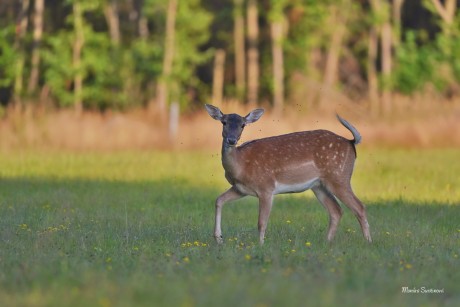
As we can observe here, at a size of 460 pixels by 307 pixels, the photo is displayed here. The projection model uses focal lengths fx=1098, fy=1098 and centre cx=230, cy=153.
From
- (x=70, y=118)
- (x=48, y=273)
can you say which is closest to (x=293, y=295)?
(x=48, y=273)

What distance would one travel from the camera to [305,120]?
29.1 m

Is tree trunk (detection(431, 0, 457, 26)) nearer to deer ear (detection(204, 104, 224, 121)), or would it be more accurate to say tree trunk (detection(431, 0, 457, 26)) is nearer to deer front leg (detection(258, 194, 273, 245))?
deer ear (detection(204, 104, 224, 121))

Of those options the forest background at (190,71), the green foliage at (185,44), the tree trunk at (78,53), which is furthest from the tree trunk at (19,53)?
the green foliage at (185,44)

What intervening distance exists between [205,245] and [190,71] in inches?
759

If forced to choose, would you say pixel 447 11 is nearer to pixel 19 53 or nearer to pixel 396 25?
pixel 396 25

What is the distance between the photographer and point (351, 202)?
11820mm

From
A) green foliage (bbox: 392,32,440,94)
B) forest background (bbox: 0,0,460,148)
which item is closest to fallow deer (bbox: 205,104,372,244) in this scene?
forest background (bbox: 0,0,460,148)

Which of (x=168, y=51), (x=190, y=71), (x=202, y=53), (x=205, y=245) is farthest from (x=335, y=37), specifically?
(x=205, y=245)

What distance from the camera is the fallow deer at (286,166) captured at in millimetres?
11648

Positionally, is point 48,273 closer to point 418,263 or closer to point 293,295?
point 293,295

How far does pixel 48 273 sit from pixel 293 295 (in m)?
2.21

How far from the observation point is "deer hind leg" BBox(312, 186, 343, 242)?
12.0 meters

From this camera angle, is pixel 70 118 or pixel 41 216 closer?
pixel 41 216

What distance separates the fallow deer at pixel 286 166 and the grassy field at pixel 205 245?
1.36 ft
